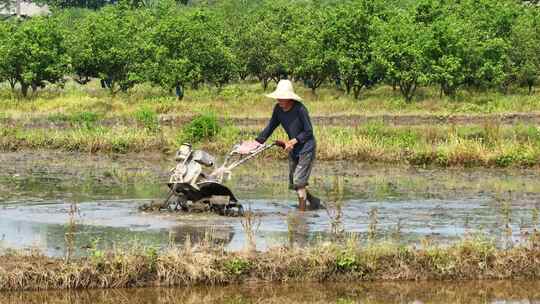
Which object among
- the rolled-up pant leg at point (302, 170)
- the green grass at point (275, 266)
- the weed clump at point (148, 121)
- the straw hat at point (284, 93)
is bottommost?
the weed clump at point (148, 121)

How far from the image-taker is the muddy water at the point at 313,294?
10117mm

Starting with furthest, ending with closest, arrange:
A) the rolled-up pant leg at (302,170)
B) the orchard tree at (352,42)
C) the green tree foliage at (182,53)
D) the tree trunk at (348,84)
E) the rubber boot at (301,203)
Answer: the tree trunk at (348,84), the orchard tree at (352,42), the green tree foliage at (182,53), the rubber boot at (301,203), the rolled-up pant leg at (302,170)

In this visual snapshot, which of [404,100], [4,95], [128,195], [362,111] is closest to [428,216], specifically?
[128,195]

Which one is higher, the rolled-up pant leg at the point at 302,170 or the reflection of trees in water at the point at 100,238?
the rolled-up pant leg at the point at 302,170

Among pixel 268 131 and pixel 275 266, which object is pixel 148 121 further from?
pixel 275 266

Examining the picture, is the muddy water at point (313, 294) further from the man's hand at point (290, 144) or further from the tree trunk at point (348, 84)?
the tree trunk at point (348, 84)

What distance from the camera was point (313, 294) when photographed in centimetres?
1045

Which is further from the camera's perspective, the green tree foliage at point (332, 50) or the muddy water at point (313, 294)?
the green tree foliage at point (332, 50)

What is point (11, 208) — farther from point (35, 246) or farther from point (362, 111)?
point (362, 111)

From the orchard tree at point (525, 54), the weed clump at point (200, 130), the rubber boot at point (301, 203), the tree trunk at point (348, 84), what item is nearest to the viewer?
the rubber boot at point (301, 203)

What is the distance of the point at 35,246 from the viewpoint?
11.0 m

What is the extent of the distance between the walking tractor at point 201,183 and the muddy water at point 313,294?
12.4 feet

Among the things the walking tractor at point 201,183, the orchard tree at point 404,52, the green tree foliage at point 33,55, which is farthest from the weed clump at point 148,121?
the green tree foliage at point 33,55

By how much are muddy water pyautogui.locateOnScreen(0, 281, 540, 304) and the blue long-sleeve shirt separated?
3999 mm
